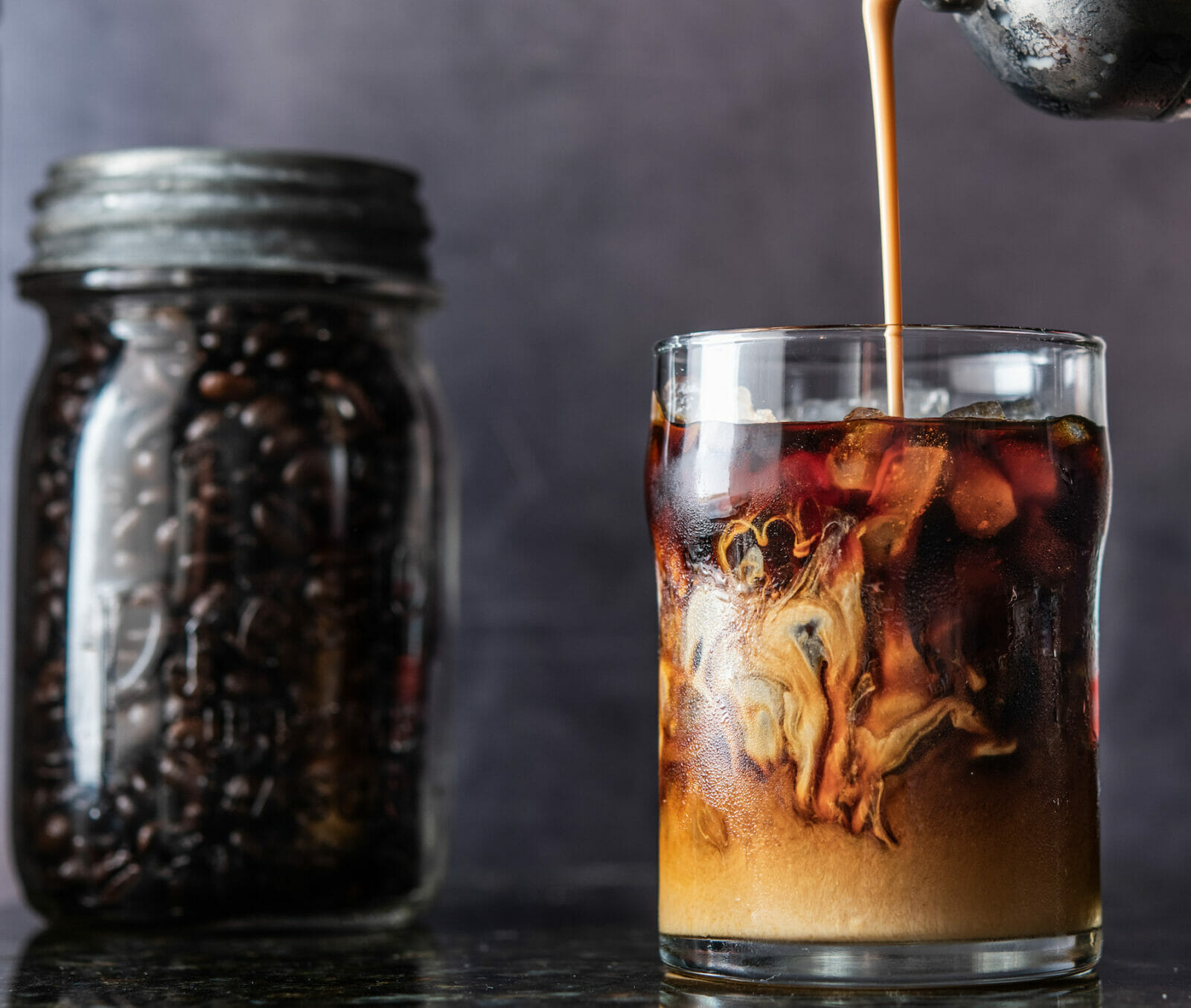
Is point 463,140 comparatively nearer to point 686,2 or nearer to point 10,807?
point 686,2

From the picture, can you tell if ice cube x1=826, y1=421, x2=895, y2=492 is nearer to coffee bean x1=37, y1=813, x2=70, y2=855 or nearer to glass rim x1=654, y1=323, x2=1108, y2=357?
glass rim x1=654, y1=323, x2=1108, y2=357

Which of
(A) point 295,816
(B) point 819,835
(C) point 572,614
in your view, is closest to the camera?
(B) point 819,835

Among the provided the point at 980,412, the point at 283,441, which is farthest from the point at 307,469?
the point at 980,412

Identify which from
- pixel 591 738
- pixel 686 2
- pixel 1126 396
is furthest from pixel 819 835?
pixel 686 2

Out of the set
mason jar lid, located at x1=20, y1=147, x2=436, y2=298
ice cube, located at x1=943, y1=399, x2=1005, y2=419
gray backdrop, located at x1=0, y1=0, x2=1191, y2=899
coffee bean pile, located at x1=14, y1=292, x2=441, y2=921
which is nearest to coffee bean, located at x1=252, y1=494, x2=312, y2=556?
coffee bean pile, located at x1=14, y1=292, x2=441, y2=921

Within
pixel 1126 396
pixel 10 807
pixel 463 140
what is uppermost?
pixel 463 140

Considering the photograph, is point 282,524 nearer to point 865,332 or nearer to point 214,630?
point 214,630

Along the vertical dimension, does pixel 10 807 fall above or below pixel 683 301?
below
